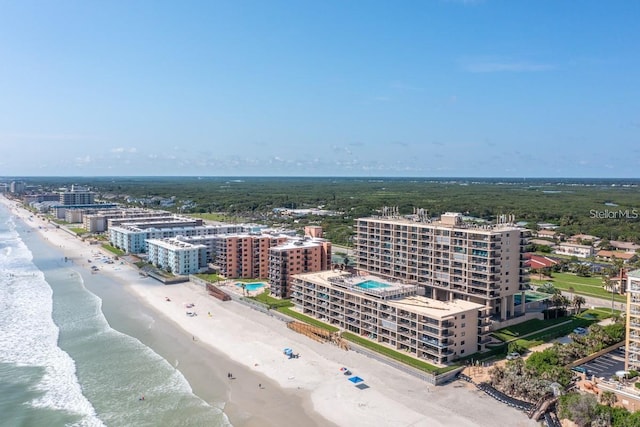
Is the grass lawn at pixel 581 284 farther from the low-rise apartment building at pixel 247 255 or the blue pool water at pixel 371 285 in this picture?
the low-rise apartment building at pixel 247 255

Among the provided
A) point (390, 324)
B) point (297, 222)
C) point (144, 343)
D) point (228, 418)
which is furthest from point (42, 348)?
point (297, 222)

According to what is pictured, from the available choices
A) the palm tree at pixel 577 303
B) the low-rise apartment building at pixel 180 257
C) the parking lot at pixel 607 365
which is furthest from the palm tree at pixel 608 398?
the low-rise apartment building at pixel 180 257

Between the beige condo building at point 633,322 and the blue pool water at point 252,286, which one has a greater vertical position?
the beige condo building at point 633,322

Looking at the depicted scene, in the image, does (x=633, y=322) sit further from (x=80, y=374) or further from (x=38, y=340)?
(x=38, y=340)

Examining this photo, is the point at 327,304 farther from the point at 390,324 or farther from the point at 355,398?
the point at 355,398

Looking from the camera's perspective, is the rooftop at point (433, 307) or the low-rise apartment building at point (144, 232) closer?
the rooftop at point (433, 307)

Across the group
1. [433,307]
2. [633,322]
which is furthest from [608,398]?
[433,307]

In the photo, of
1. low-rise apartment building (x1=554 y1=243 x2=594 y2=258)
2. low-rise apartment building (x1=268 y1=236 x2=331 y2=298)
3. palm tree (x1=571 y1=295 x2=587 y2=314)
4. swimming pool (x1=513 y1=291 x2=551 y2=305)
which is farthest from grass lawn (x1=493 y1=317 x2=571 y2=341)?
low-rise apartment building (x1=554 y1=243 x2=594 y2=258)
